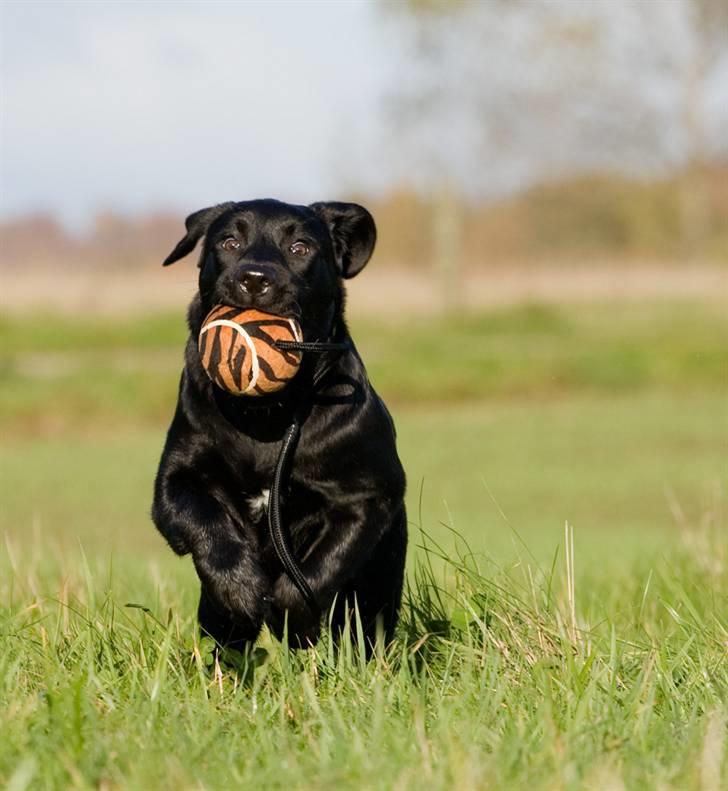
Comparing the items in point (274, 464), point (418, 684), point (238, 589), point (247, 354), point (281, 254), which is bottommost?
point (418, 684)

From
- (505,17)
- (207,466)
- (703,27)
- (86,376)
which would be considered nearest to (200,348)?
(207,466)

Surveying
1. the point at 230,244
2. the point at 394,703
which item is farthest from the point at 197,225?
the point at 394,703

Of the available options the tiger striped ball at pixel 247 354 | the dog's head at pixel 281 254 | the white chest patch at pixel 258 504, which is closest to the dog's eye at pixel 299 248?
the dog's head at pixel 281 254

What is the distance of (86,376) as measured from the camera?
916 inches

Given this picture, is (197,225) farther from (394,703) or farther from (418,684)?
(394,703)

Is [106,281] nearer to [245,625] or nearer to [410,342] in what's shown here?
[410,342]

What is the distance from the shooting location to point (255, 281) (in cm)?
416

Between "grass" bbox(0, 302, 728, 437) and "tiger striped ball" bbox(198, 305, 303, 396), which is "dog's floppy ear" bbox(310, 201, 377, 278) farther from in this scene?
"grass" bbox(0, 302, 728, 437)

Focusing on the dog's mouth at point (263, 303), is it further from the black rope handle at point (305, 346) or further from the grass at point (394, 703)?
the grass at point (394, 703)

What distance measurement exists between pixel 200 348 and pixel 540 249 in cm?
3435

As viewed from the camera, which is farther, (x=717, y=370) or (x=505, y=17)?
(x=505, y=17)

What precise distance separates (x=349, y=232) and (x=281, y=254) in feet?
1.66

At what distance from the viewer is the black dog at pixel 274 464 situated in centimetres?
421

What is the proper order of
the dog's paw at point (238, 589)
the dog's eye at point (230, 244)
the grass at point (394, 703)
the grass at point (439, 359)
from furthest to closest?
the grass at point (439, 359)
the dog's eye at point (230, 244)
the dog's paw at point (238, 589)
the grass at point (394, 703)
